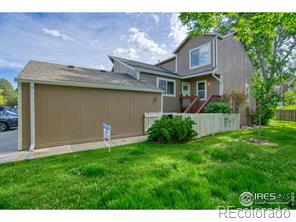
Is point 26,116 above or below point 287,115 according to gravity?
above

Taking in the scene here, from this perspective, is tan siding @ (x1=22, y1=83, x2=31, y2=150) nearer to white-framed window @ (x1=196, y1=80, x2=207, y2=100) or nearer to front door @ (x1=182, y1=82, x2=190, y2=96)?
front door @ (x1=182, y1=82, x2=190, y2=96)

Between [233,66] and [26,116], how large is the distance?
44.5ft

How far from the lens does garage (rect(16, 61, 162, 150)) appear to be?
5.48 metres

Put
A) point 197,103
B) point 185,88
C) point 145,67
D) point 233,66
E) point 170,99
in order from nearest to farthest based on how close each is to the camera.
Result: point 197,103, point 170,99, point 145,67, point 233,66, point 185,88

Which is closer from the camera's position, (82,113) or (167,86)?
(82,113)

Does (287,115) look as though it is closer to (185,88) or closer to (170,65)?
(185,88)

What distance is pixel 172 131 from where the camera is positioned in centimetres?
627

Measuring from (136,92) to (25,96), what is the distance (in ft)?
15.7

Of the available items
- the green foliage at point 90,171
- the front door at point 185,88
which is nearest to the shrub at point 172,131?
the green foliage at point 90,171

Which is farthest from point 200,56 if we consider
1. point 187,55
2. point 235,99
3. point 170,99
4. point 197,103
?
point 235,99
